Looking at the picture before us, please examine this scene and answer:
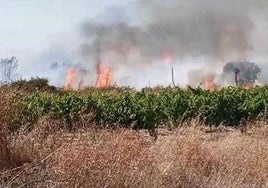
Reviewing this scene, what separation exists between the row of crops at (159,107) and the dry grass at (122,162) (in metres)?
8.35

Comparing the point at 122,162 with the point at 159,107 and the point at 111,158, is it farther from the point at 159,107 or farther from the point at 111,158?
the point at 159,107

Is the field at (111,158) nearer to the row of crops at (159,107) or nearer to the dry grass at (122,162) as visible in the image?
the dry grass at (122,162)

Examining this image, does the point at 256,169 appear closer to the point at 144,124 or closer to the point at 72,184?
the point at 72,184

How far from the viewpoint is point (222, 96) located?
2188 cm

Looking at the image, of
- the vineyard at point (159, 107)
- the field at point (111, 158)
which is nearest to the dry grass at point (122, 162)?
the field at point (111, 158)

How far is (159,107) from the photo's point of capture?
2017cm

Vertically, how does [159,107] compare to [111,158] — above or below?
above

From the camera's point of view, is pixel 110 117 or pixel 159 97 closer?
pixel 110 117

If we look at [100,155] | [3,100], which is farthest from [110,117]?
[100,155]

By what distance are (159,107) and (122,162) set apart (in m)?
12.2

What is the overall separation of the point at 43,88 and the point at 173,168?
85.4 feet

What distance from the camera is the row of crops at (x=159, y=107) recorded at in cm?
1935

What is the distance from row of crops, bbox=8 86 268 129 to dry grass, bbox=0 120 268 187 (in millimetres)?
8350

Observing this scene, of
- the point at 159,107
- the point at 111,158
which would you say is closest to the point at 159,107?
the point at 159,107
